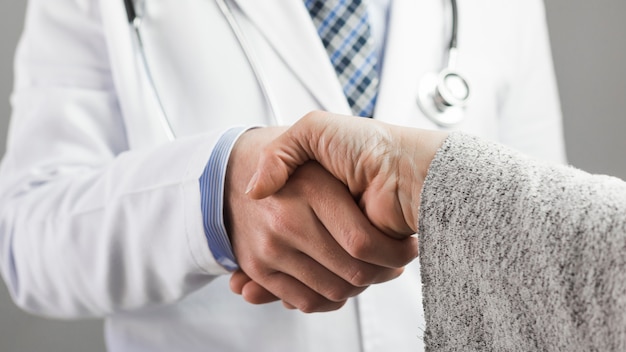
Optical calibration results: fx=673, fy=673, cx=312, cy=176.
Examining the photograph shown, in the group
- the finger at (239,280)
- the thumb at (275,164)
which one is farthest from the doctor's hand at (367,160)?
the finger at (239,280)

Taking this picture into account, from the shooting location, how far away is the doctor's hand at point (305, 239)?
41cm

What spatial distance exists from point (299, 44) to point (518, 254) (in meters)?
0.35

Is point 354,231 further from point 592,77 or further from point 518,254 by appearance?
point 592,77

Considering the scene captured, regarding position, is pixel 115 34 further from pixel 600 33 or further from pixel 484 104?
pixel 600 33

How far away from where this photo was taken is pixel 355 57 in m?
0.61

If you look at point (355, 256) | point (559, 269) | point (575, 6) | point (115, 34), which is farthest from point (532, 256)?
point (575, 6)

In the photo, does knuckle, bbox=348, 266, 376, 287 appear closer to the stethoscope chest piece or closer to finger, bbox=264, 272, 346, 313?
finger, bbox=264, 272, 346, 313

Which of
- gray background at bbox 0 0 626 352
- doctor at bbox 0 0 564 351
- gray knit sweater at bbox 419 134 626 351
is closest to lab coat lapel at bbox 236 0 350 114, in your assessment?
doctor at bbox 0 0 564 351

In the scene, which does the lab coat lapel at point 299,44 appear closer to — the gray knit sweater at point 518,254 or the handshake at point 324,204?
the handshake at point 324,204

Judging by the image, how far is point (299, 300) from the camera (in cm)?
47

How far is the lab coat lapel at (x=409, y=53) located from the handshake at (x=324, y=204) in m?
0.16

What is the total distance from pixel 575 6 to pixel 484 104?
2.12 feet

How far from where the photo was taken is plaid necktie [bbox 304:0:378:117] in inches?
23.9

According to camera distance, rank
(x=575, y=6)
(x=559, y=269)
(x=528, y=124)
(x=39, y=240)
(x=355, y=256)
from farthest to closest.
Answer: (x=575, y=6), (x=528, y=124), (x=39, y=240), (x=355, y=256), (x=559, y=269)
